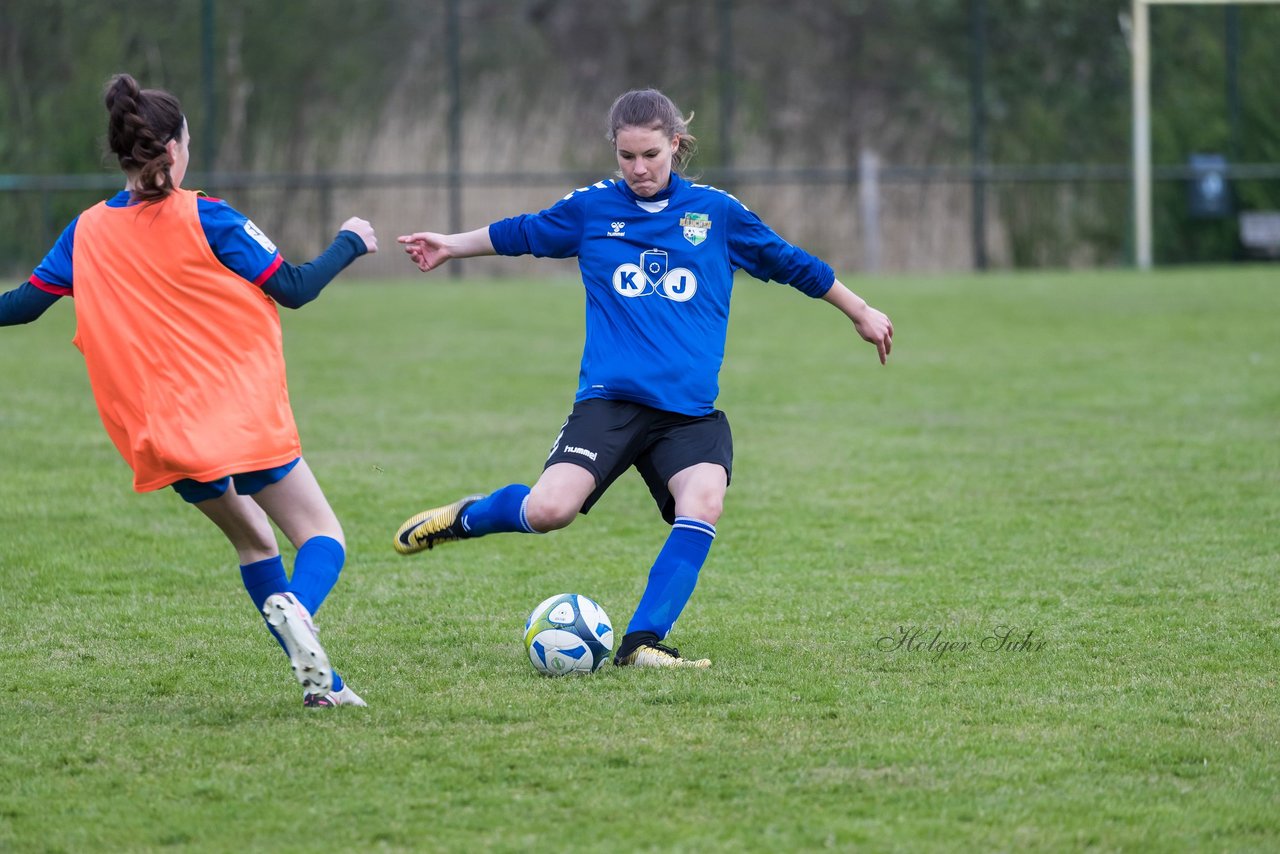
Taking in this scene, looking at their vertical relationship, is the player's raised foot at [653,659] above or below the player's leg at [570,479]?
below

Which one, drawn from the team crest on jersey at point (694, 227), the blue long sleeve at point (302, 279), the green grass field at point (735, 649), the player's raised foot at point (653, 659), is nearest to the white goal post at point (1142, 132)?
the green grass field at point (735, 649)

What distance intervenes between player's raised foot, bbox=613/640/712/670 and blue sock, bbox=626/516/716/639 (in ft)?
0.14

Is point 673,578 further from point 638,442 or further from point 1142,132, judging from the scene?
point 1142,132

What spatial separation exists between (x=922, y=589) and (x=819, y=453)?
3108mm

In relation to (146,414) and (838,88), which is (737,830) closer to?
(146,414)

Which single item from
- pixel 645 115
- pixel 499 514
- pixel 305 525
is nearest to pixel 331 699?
pixel 305 525

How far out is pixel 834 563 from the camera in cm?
605

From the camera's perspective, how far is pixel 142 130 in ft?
12.3

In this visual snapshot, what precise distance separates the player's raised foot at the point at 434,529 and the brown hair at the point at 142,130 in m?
1.40

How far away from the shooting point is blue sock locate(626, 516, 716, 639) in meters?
4.59

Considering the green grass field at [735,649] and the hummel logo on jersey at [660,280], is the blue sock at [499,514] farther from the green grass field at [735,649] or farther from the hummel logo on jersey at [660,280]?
the hummel logo on jersey at [660,280]

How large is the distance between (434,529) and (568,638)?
2.07 ft

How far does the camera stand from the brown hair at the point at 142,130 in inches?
148

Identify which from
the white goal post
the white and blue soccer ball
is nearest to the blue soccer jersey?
the white and blue soccer ball
